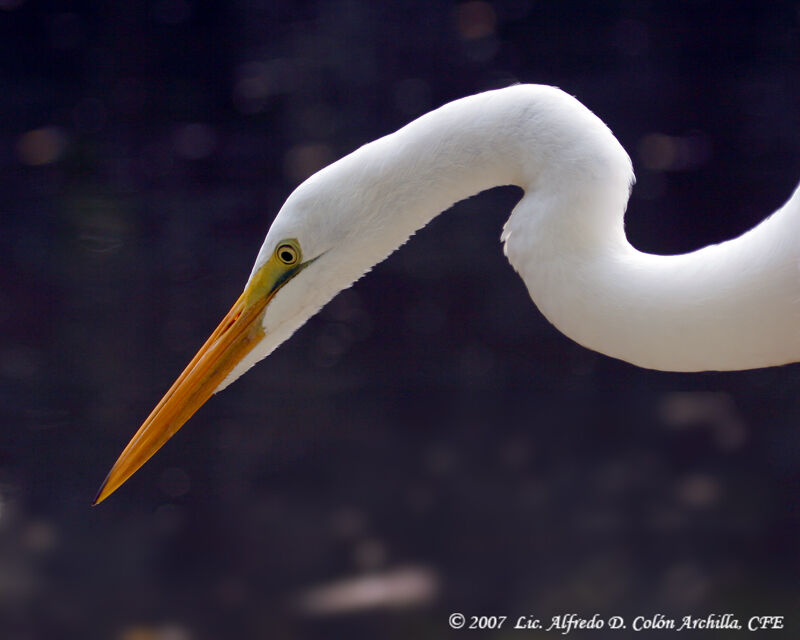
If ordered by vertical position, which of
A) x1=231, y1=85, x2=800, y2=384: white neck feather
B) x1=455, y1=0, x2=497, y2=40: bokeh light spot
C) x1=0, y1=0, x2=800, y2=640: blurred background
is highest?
→ x1=455, y1=0, x2=497, y2=40: bokeh light spot

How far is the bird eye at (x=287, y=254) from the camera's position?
83cm

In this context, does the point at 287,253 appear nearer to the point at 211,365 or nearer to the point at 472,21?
the point at 211,365

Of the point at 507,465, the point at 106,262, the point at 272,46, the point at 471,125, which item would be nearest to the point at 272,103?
the point at 272,46

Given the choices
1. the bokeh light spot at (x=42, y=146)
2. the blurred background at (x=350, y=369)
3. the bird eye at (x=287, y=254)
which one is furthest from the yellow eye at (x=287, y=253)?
the bokeh light spot at (x=42, y=146)

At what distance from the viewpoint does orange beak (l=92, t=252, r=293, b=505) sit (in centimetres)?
86

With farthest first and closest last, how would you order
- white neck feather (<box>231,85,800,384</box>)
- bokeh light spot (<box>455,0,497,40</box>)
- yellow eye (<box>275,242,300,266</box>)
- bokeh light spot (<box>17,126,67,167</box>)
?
bokeh light spot (<box>17,126,67,167</box>) < bokeh light spot (<box>455,0,497,40</box>) < yellow eye (<box>275,242,300,266</box>) < white neck feather (<box>231,85,800,384</box>)

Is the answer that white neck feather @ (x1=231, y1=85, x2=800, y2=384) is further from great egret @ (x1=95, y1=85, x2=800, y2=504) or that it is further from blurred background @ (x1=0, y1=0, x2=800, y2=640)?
blurred background @ (x1=0, y1=0, x2=800, y2=640)

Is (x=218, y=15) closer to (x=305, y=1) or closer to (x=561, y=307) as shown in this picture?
(x=305, y=1)

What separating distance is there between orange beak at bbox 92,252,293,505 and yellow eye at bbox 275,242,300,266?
1cm

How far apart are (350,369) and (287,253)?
104 centimetres

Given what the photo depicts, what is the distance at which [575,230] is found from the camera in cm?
73

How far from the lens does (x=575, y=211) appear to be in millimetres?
729

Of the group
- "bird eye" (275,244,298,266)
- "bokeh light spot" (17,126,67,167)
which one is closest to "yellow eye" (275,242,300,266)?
"bird eye" (275,244,298,266)

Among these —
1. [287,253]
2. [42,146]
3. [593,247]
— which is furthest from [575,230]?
[42,146]
